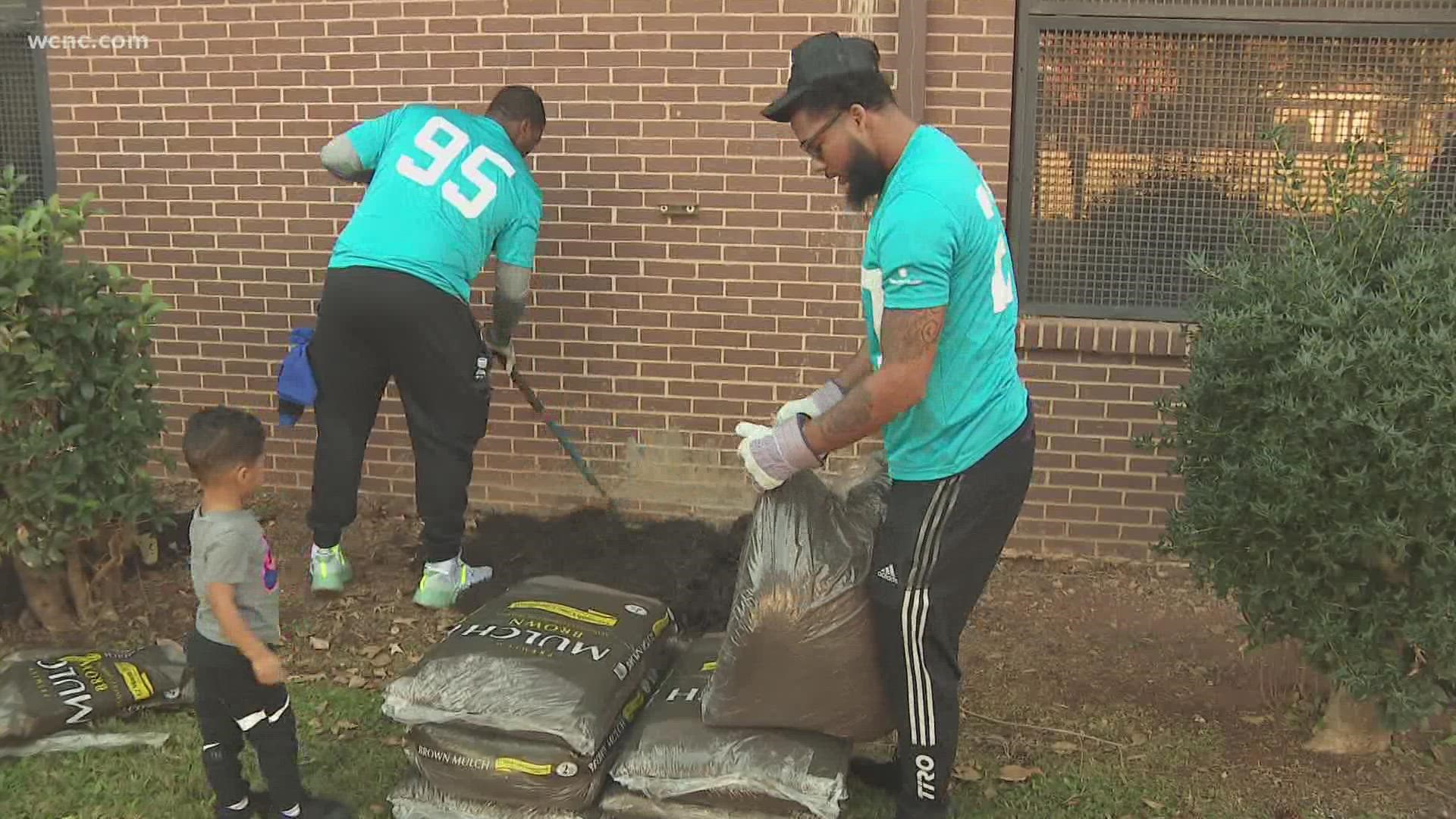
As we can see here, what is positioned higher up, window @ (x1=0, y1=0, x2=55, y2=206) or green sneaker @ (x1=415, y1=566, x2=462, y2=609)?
window @ (x1=0, y1=0, x2=55, y2=206)

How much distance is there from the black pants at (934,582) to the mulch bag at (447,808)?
34.4 inches

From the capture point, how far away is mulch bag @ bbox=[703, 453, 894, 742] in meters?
3.05

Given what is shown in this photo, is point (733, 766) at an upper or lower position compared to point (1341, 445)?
→ lower

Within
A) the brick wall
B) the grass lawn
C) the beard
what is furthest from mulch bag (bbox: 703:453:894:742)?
the brick wall

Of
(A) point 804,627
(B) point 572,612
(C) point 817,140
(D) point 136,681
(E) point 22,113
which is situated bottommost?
(D) point 136,681

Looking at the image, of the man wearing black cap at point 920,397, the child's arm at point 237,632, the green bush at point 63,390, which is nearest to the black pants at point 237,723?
the child's arm at point 237,632

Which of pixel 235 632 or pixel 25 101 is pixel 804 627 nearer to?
pixel 235 632

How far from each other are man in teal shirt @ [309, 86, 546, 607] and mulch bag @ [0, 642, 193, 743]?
0.87 meters

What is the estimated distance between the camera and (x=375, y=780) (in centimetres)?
352

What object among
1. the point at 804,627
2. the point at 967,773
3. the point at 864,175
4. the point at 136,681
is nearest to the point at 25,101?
the point at 136,681

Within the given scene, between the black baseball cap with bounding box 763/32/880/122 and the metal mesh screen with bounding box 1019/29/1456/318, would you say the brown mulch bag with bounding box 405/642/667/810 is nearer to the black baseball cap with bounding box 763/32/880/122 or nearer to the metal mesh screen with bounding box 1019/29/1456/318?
the black baseball cap with bounding box 763/32/880/122

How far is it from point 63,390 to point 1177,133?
417cm

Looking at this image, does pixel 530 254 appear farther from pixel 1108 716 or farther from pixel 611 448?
pixel 1108 716

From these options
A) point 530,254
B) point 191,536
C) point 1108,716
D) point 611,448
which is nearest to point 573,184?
point 530,254
